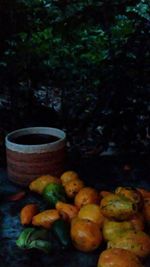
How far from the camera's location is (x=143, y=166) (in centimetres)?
333

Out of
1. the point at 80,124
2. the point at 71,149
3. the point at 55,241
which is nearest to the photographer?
the point at 55,241

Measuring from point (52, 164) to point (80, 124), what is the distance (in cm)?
43

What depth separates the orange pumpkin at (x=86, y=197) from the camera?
2.44 m

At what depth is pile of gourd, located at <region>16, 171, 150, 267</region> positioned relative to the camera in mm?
2029

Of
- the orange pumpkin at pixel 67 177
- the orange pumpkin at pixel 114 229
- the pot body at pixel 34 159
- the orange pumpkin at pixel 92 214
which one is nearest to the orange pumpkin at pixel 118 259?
the orange pumpkin at pixel 114 229

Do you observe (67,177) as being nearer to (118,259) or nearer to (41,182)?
(41,182)

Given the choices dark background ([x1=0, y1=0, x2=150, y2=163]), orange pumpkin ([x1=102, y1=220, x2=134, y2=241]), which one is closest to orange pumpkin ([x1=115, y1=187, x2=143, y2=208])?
orange pumpkin ([x1=102, y1=220, x2=134, y2=241])

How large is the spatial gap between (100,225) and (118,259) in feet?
1.18

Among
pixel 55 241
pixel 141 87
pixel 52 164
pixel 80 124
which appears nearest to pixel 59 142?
pixel 52 164

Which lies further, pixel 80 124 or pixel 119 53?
pixel 80 124

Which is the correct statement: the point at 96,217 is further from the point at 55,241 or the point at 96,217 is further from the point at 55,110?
the point at 55,110

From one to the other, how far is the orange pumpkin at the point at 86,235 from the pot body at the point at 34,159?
781 mm

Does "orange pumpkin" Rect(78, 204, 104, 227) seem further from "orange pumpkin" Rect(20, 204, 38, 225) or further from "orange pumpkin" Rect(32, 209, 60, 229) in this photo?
"orange pumpkin" Rect(20, 204, 38, 225)

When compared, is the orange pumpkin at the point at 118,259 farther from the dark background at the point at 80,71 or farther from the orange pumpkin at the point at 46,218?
the dark background at the point at 80,71
